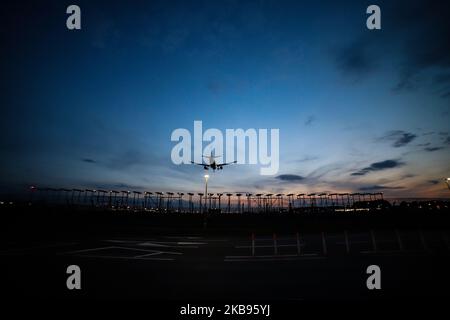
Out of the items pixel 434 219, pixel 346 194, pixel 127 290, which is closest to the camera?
pixel 127 290

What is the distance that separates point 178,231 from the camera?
25.8m

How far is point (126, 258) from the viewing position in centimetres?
1198

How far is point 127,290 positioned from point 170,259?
5.01 metres

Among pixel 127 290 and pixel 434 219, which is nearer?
pixel 127 290
